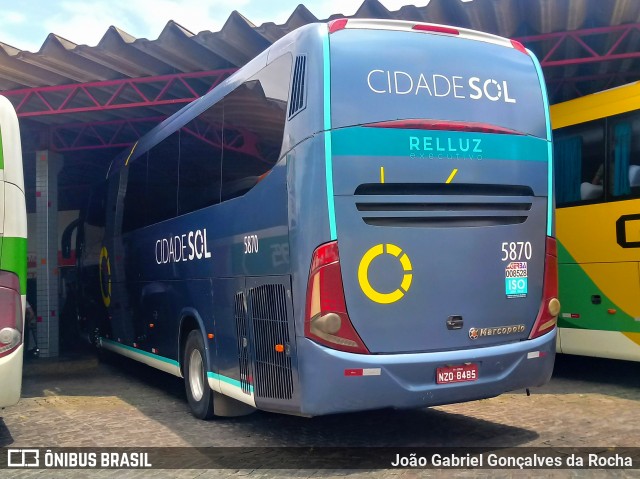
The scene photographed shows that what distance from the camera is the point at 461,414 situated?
748 cm

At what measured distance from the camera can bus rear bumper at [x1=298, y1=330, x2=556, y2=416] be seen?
17.8ft

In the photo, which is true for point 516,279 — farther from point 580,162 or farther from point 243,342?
point 580,162

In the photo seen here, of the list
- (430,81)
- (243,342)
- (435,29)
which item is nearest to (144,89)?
(243,342)

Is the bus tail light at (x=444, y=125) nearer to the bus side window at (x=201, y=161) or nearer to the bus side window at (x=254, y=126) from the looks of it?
the bus side window at (x=254, y=126)

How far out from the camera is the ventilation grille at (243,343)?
21.0ft

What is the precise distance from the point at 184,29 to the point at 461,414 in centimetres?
661

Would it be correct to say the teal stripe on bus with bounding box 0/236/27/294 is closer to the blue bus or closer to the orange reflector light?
the blue bus

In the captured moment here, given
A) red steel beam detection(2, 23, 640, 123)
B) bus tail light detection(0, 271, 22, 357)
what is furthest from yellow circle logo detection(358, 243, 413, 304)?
red steel beam detection(2, 23, 640, 123)

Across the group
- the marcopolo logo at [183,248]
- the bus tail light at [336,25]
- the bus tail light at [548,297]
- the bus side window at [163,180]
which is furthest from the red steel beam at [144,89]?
the bus tail light at [336,25]

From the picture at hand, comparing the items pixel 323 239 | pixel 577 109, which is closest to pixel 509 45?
pixel 323 239

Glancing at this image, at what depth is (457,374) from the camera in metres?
5.76

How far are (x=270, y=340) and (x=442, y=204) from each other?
6.17 ft

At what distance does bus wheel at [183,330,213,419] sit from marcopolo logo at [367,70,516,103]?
3534 millimetres

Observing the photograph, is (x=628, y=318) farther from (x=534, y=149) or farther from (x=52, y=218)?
(x=52, y=218)
